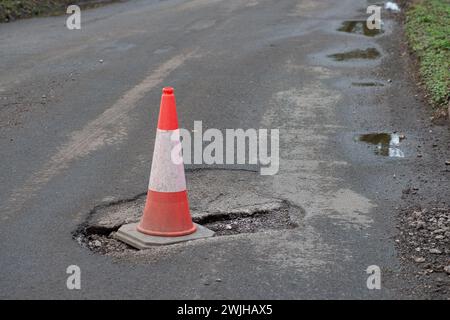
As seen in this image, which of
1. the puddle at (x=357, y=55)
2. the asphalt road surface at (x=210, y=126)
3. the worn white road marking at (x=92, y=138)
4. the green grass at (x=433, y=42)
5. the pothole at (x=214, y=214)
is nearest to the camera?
the asphalt road surface at (x=210, y=126)

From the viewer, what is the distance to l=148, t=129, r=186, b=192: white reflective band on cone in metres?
5.57

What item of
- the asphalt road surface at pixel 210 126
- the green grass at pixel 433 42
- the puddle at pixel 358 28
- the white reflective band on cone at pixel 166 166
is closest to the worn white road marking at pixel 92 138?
the asphalt road surface at pixel 210 126

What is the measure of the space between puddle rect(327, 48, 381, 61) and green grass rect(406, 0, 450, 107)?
0.65 m

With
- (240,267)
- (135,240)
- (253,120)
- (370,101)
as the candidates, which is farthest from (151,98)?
(240,267)

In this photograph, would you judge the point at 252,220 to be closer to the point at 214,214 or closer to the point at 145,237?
the point at 214,214

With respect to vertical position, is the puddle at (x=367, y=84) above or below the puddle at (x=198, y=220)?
below

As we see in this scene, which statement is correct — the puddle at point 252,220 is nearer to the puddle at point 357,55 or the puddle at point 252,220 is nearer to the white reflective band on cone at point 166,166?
the white reflective band on cone at point 166,166

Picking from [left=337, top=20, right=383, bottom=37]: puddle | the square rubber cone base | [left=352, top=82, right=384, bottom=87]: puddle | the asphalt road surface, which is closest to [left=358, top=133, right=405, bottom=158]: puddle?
the asphalt road surface

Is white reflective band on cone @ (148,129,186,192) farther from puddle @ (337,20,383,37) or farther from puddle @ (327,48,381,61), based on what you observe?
puddle @ (337,20,383,37)

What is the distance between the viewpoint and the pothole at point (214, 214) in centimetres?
566

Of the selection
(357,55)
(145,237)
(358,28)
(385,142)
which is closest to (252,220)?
(145,237)

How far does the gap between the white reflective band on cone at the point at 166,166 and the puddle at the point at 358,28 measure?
10.1 metres

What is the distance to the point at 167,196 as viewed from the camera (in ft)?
18.3

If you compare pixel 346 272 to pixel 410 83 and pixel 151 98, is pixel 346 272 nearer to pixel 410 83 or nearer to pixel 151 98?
pixel 151 98
